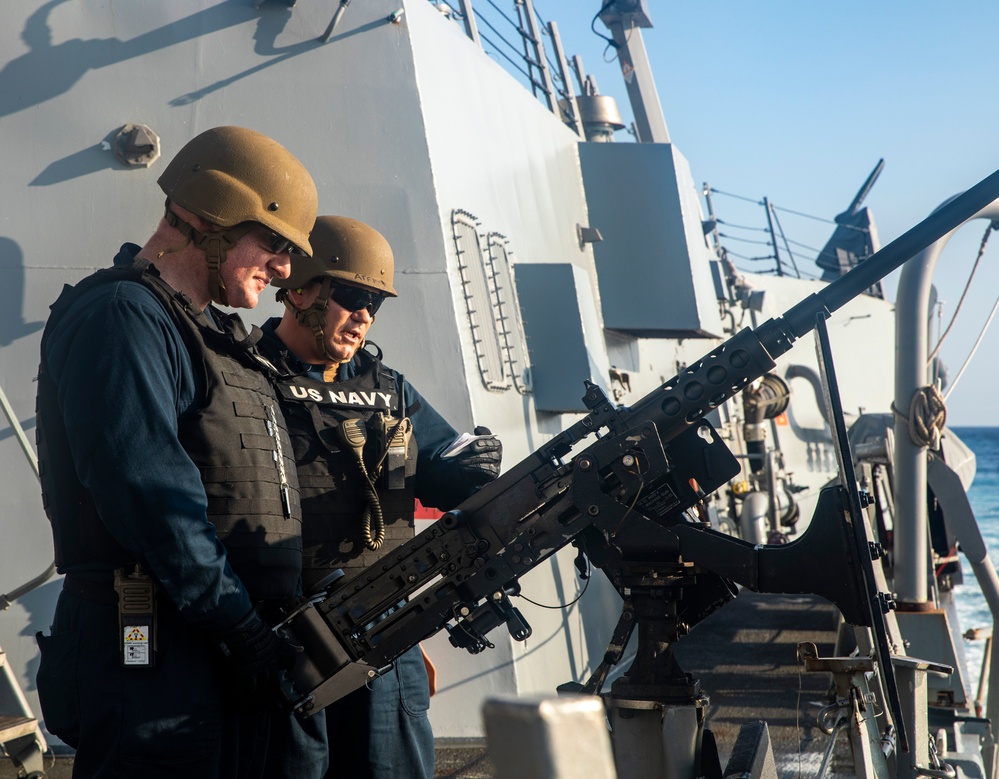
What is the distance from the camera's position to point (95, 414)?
2.14m

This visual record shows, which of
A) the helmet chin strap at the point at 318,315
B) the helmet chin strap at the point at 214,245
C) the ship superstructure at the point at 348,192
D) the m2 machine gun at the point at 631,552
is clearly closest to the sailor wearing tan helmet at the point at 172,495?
the helmet chin strap at the point at 214,245

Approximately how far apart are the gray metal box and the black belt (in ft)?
15.8

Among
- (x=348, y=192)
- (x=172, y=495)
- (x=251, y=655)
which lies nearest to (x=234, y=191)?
(x=172, y=495)

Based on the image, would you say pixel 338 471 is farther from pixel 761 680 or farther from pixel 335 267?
pixel 761 680

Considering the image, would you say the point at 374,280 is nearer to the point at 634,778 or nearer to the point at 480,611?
the point at 480,611

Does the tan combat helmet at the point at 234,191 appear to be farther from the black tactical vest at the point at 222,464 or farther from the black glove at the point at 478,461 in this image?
the black glove at the point at 478,461

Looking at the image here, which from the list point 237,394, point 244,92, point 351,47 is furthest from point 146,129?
point 237,394

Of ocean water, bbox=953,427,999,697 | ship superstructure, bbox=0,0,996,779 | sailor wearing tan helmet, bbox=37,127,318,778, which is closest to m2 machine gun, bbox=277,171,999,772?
sailor wearing tan helmet, bbox=37,127,318,778

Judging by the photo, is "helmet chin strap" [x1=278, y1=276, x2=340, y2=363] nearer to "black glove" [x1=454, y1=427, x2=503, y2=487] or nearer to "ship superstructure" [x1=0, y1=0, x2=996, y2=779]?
"black glove" [x1=454, y1=427, x2=503, y2=487]

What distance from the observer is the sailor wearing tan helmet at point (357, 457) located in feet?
9.40

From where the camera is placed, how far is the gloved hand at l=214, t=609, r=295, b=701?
2.21 metres

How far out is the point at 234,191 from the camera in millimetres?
2459

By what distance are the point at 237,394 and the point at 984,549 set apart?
12.4ft

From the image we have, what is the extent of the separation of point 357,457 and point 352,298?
1.62ft
